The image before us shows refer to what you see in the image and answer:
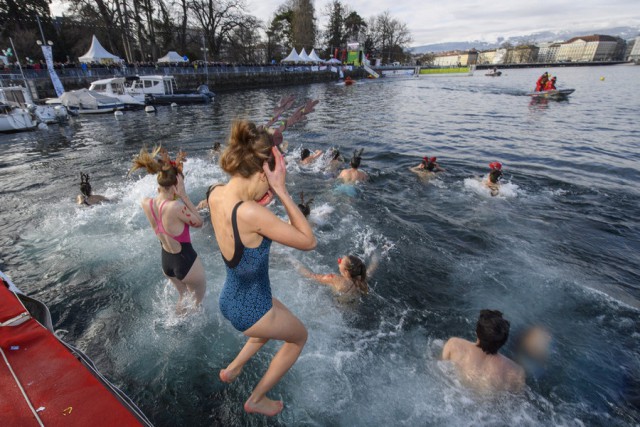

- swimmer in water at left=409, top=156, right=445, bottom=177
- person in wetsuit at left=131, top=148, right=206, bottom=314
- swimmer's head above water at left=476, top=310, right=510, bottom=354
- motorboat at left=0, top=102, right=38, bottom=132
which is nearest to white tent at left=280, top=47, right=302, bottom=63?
motorboat at left=0, top=102, right=38, bottom=132

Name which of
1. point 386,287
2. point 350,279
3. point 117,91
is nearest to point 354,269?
point 350,279

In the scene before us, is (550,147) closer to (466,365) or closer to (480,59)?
(466,365)

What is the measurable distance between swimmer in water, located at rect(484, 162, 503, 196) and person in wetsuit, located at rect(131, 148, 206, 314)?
8.05 meters

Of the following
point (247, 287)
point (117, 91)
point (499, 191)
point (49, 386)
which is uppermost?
point (247, 287)

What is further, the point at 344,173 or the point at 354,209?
the point at 344,173

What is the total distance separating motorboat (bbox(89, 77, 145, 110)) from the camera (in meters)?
25.7

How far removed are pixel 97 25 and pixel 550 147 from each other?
163 ft

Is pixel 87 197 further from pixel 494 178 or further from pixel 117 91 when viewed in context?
pixel 117 91

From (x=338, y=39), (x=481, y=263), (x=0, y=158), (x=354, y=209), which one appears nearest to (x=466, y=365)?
(x=481, y=263)

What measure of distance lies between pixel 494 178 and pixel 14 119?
2404 centimetres

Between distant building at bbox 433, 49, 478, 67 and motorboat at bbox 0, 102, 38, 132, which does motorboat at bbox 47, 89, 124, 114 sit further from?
distant building at bbox 433, 49, 478, 67

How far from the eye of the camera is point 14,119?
57.6ft

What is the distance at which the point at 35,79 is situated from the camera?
25.8 m

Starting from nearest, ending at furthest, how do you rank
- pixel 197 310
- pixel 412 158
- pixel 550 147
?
pixel 197 310 < pixel 412 158 < pixel 550 147
